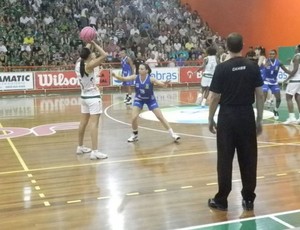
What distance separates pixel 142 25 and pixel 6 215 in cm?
2122

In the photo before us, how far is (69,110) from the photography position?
14.8 metres

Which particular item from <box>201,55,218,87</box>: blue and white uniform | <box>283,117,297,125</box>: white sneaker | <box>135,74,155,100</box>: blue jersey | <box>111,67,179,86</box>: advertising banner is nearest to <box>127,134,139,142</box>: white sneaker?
<box>135,74,155,100</box>: blue jersey

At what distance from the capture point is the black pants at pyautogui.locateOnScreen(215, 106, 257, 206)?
5.29m

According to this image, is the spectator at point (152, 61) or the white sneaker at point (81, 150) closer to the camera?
the white sneaker at point (81, 150)

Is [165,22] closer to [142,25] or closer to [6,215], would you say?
[142,25]

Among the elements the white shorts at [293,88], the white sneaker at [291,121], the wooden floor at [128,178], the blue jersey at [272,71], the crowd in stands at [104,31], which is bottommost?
the wooden floor at [128,178]

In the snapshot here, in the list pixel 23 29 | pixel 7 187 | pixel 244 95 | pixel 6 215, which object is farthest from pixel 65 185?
pixel 23 29

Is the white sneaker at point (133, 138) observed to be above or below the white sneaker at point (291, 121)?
below

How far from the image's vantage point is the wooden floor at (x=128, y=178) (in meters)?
5.37

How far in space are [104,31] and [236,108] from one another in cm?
1949

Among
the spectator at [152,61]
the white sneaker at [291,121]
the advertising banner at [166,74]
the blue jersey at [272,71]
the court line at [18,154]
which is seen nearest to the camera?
the court line at [18,154]

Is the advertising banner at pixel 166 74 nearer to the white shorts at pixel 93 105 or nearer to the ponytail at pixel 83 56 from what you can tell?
the white shorts at pixel 93 105

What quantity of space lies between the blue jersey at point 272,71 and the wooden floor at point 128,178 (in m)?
1.77

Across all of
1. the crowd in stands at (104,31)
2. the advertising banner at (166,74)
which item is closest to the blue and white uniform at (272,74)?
the crowd in stands at (104,31)
